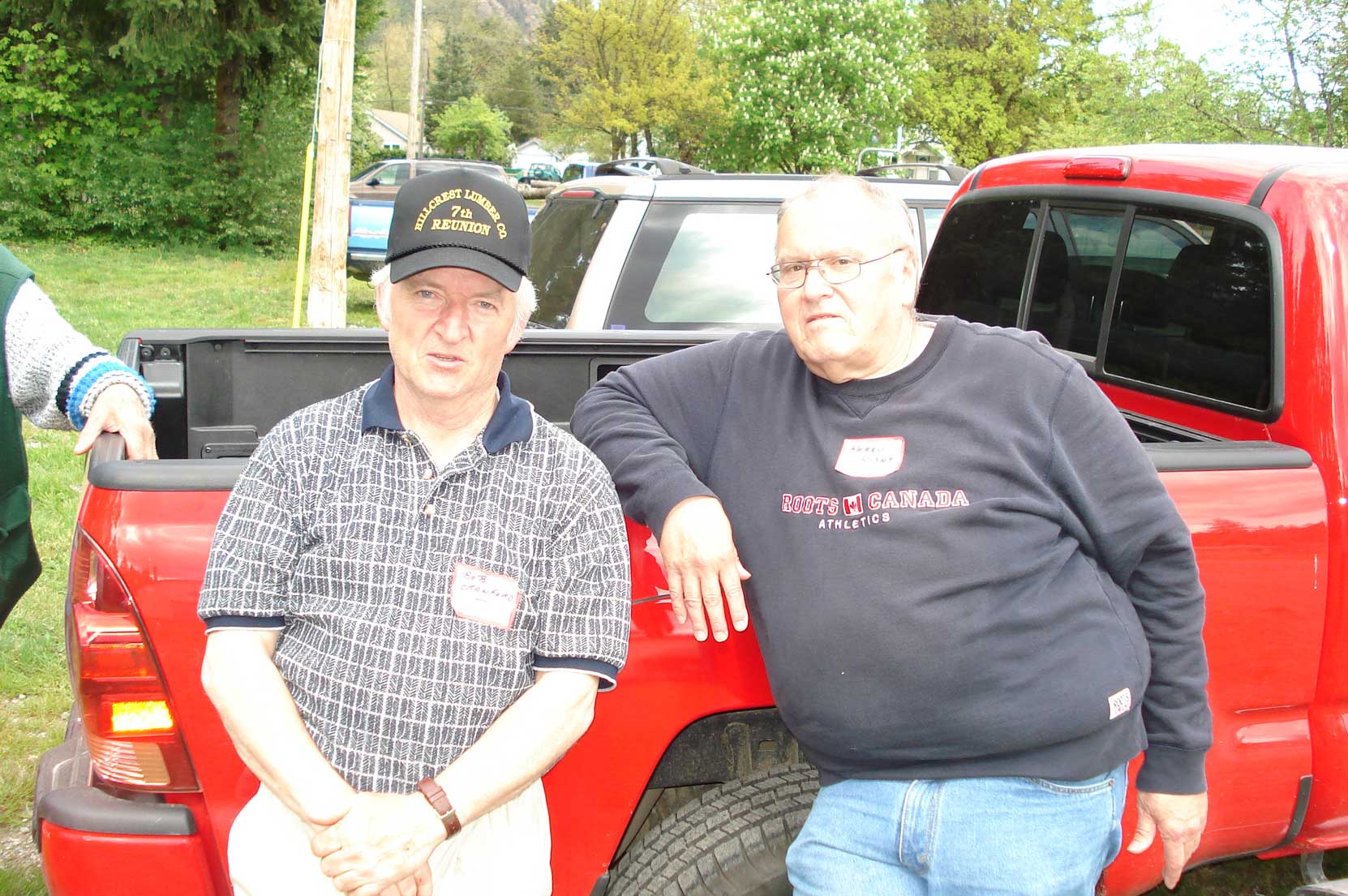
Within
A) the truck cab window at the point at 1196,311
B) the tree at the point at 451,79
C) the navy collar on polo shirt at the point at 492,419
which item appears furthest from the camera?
the tree at the point at 451,79

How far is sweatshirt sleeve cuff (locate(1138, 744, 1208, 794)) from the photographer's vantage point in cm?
200

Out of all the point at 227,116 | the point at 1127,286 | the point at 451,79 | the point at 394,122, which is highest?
the point at 451,79

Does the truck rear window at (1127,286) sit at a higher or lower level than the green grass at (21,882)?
higher

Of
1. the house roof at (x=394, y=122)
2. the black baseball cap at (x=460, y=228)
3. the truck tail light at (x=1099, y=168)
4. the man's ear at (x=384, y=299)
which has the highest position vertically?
the house roof at (x=394, y=122)

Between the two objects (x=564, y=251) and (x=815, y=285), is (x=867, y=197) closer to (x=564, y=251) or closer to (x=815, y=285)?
(x=815, y=285)

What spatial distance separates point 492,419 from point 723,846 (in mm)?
879

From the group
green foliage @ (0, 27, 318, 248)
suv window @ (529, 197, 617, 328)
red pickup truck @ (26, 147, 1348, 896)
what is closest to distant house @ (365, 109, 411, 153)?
green foliage @ (0, 27, 318, 248)

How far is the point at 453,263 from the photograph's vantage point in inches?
76.3

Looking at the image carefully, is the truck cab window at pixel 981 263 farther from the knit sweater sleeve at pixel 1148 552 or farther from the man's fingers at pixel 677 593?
the man's fingers at pixel 677 593

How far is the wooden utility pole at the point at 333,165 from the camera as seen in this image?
30.5ft

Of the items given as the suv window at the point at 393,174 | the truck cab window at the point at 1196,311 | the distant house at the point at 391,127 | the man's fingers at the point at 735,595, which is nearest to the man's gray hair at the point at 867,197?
the man's fingers at the point at 735,595

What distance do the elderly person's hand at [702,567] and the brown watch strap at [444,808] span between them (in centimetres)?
49

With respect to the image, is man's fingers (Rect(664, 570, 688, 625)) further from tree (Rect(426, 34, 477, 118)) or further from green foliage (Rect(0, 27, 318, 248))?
tree (Rect(426, 34, 477, 118))

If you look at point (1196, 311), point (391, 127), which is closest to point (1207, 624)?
point (1196, 311)
